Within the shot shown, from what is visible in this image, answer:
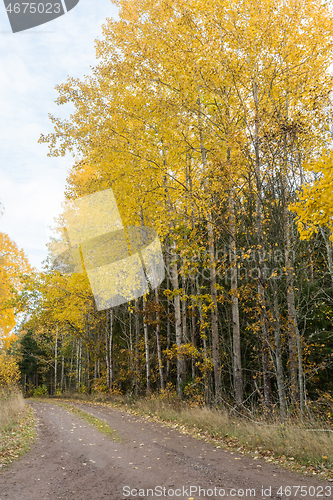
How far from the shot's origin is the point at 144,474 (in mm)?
4695

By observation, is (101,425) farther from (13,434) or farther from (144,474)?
(144,474)

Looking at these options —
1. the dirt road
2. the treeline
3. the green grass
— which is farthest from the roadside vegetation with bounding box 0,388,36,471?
the treeline

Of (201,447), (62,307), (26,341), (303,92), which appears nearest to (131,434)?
(201,447)

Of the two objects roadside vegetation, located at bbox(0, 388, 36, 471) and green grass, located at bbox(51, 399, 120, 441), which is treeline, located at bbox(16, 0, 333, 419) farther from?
roadside vegetation, located at bbox(0, 388, 36, 471)

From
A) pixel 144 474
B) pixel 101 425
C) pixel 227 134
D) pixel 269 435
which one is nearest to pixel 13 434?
pixel 101 425

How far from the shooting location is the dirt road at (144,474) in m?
3.98

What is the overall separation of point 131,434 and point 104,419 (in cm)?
264

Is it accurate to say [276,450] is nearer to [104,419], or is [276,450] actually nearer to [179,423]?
[179,423]

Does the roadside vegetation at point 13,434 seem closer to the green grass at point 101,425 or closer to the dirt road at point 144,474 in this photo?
the dirt road at point 144,474

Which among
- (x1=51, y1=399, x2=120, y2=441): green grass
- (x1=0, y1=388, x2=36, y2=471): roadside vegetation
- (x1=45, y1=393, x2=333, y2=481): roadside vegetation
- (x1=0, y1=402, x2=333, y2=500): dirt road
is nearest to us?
(x1=0, y1=402, x2=333, y2=500): dirt road

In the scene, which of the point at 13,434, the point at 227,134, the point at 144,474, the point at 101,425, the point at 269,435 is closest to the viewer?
the point at 144,474

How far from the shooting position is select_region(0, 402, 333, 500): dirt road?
Result: 13.0ft

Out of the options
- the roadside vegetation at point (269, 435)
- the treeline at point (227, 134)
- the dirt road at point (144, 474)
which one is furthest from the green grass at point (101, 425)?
the treeline at point (227, 134)

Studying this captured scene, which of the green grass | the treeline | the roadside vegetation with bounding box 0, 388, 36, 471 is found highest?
the treeline
